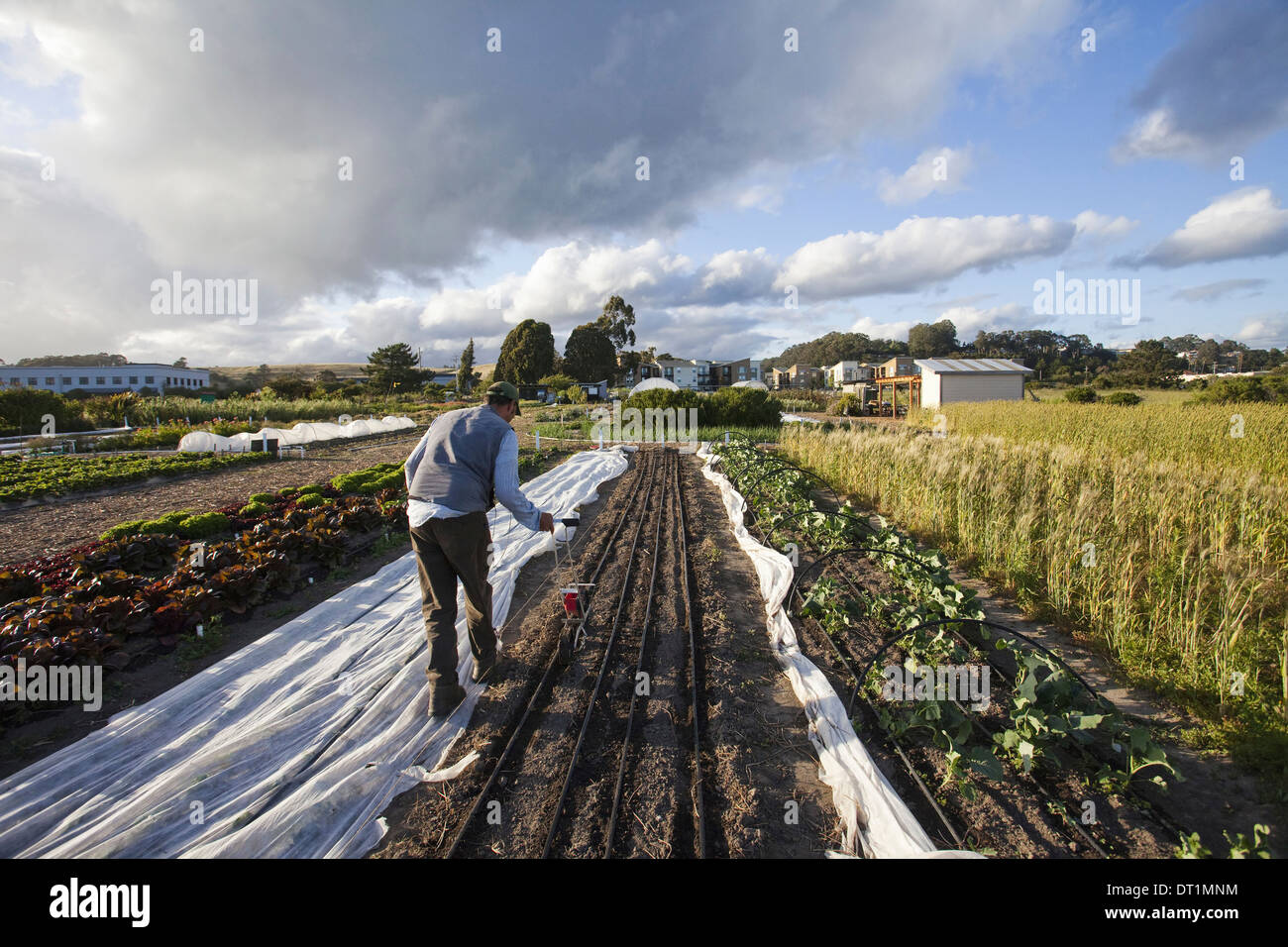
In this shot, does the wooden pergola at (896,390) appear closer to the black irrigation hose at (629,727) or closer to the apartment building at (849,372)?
the apartment building at (849,372)

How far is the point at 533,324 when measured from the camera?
54.8m

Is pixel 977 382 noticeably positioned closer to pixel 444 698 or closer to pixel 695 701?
pixel 695 701

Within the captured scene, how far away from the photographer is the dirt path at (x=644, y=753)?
251 centimetres

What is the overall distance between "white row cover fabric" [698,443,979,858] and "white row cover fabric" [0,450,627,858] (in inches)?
82.8

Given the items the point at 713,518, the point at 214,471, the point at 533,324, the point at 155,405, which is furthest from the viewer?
the point at 533,324

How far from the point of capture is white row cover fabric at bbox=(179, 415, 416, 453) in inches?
639

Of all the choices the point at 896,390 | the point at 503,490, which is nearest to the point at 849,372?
the point at 896,390

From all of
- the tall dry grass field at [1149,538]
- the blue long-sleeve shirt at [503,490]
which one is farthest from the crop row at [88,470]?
the tall dry grass field at [1149,538]

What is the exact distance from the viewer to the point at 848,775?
9.02 ft
